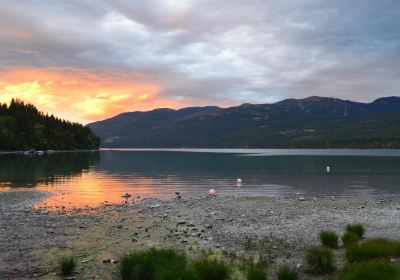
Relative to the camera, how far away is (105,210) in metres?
34.1

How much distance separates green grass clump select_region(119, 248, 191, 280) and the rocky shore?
0.88 meters

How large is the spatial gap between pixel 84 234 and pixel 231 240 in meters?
8.73

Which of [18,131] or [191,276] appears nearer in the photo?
[191,276]

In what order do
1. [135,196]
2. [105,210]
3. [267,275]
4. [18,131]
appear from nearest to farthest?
[267,275] → [105,210] → [135,196] → [18,131]

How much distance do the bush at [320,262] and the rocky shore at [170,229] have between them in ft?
1.97

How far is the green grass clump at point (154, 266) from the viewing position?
547 inches

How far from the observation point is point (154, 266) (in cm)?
1487

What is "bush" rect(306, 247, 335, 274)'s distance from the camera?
50.8 ft

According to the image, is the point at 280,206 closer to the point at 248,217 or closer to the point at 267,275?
the point at 248,217

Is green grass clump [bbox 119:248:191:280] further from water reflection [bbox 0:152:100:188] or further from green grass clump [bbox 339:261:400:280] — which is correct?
water reflection [bbox 0:152:100:188]

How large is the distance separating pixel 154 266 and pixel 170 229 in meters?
10.4

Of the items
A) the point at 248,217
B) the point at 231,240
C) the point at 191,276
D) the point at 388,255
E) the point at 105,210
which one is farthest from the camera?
the point at 105,210

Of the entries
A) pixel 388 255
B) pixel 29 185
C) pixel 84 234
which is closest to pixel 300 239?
pixel 388 255

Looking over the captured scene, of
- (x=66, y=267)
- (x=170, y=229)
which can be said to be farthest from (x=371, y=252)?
(x=170, y=229)
